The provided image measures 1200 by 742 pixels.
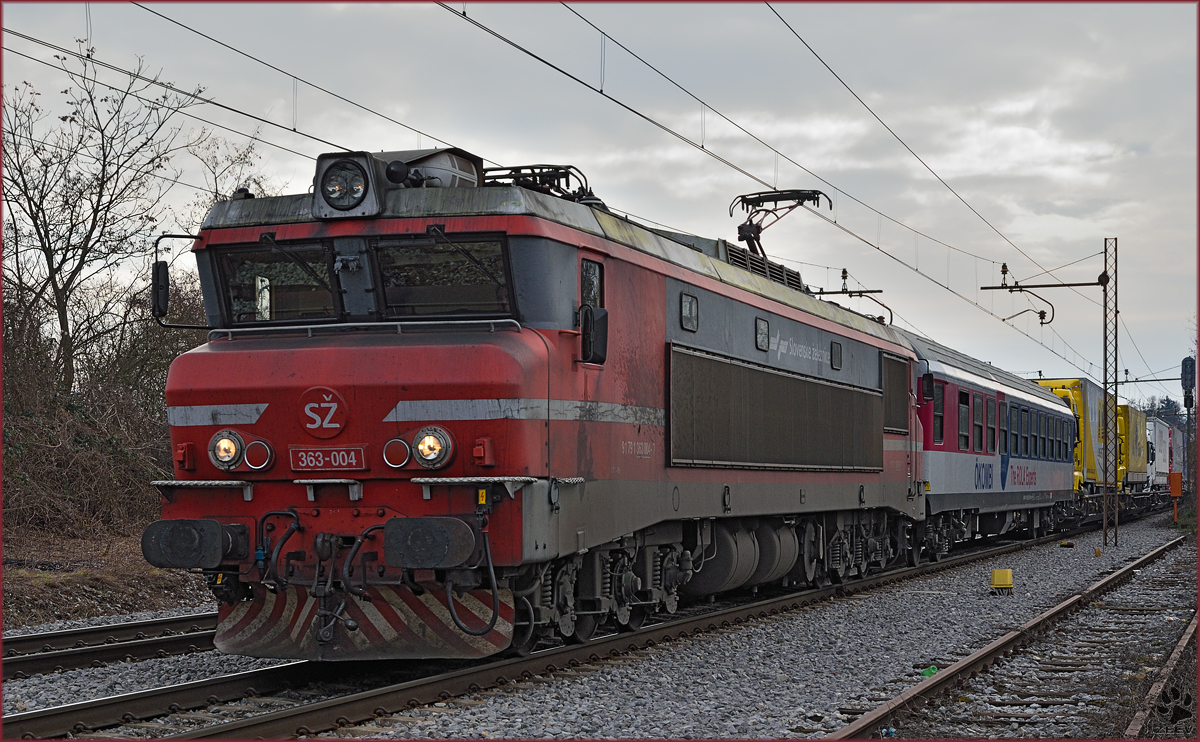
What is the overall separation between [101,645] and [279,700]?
3.00m

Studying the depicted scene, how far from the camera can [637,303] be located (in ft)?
35.9

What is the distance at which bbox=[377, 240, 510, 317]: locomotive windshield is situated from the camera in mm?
9469

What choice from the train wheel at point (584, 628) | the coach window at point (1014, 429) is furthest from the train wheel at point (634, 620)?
the coach window at point (1014, 429)

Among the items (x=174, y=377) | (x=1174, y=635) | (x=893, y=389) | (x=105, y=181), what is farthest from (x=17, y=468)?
(x=1174, y=635)

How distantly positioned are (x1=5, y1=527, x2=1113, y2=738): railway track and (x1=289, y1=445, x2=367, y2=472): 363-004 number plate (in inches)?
61.7

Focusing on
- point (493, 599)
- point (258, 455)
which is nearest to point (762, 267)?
point (493, 599)

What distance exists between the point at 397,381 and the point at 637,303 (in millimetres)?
2822

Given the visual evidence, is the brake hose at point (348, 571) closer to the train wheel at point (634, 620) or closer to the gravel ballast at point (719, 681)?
the gravel ballast at point (719, 681)

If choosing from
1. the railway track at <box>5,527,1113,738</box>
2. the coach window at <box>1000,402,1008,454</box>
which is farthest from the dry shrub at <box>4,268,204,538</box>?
the coach window at <box>1000,402,1008,454</box>

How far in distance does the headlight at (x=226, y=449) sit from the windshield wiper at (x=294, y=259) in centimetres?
137

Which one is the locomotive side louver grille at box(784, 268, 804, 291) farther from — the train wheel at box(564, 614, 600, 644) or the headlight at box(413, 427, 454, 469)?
the headlight at box(413, 427, 454, 469)

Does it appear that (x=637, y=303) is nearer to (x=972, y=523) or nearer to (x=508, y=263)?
(x=508, y=263)

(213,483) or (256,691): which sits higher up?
(213,483)

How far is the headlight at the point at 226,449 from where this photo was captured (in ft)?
30.2
